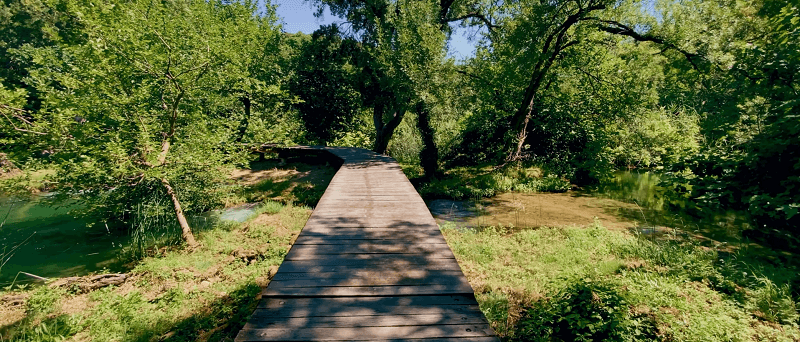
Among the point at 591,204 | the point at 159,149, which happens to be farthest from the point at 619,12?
the point at 159,149

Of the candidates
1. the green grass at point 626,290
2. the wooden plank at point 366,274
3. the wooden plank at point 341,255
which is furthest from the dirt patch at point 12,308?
the green grass at point 626,290

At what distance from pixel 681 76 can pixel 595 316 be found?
11.4 metres

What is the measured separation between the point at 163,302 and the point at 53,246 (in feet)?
20.3

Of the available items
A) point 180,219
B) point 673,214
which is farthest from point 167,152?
point 673,214

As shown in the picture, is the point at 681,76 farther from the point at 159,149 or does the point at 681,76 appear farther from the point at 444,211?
the point at 159,149

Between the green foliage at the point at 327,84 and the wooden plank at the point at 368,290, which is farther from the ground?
the green foliage at the point at 327,84

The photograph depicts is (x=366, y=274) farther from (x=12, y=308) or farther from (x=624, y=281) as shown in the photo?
(x=12, y=308)

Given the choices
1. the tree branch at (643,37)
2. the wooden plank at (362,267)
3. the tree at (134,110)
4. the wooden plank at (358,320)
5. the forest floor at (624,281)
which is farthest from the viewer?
the tree branch at (643,37)

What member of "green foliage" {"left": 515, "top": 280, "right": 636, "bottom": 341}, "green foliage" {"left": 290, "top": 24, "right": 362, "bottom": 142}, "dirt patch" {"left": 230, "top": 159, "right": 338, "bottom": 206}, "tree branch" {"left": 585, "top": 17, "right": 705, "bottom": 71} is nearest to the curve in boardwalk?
"green foliage" {"left": 515, "top": 280, "right": 636, "bottom": 341}

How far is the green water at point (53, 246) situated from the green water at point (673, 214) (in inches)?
539

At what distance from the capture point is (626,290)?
15.6ft

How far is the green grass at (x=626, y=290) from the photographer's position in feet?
13.2

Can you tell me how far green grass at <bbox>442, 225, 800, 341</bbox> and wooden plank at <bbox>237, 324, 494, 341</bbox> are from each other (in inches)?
74.4

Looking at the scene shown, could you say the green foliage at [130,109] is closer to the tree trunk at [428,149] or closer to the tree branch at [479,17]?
the tree trunk at [428,149]
